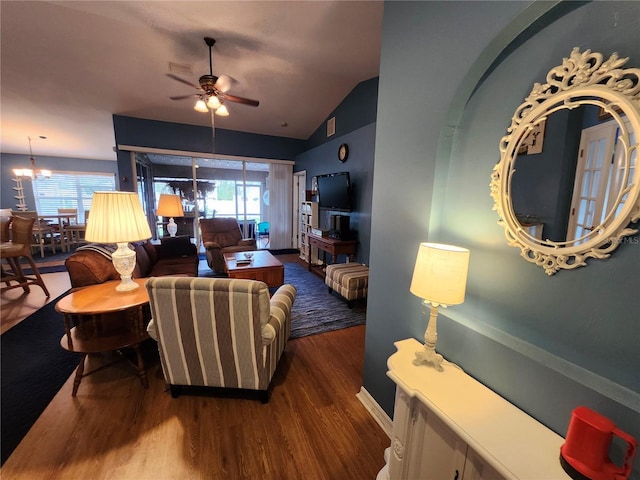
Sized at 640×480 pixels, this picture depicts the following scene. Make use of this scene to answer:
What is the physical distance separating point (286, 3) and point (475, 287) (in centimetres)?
279

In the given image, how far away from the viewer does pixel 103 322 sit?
205 centimetres

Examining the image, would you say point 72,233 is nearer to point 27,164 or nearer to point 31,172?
point 31,172

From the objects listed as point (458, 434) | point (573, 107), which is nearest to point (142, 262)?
point (458, 434)

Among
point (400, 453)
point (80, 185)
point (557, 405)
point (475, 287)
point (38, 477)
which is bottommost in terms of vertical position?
point (38, 477)

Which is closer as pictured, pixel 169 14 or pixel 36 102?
pixel 169 14

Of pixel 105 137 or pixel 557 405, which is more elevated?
pixel 105 137

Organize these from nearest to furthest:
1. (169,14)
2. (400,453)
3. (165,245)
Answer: (400,453), (169,14), (165,245)

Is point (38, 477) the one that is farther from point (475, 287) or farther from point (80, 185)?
point (80, 185)

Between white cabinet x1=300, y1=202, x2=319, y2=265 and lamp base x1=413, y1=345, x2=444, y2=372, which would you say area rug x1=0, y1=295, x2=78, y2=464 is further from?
white cabinet x1=300, y1=202, x2=319, y2=265

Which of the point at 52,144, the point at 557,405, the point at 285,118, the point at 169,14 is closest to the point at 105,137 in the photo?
the point at 52,144

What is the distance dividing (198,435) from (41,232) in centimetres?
679

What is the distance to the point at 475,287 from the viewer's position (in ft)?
3.84

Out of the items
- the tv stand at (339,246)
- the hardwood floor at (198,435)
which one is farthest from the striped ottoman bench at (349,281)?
the hardwood floor at (198,435)

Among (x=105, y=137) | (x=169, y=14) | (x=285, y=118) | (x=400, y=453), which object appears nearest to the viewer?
(x=400, y=453)
